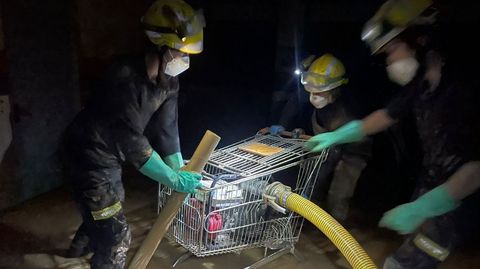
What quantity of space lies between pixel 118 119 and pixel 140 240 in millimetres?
1545

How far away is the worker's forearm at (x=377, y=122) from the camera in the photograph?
108 inches

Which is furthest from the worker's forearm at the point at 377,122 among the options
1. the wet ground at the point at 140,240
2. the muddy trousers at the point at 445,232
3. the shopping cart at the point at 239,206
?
the wet ground at the point at 140,240

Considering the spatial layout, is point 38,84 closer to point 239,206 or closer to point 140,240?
point 140,240

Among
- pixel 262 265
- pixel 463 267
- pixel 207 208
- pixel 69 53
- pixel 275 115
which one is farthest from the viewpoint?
pixel 275 115

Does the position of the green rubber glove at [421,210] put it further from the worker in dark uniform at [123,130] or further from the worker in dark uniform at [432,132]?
the worker in dark uniform at [123,130]

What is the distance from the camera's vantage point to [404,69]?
251 cm

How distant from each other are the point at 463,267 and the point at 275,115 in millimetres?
2322

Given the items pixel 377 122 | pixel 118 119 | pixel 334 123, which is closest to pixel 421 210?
pixel 377 122

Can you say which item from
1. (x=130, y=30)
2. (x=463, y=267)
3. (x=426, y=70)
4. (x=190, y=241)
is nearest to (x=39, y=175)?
(x=130, y=30)

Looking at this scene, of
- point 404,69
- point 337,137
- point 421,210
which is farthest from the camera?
point 337,137

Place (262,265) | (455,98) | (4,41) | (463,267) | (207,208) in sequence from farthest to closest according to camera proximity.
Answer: (4,41)
(463,267)
(262,265)
(207,208)
(455,98)

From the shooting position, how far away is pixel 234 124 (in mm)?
5844

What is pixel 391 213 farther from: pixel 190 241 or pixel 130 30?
pixel 130 30

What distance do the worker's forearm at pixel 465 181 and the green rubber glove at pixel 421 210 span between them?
3cm
